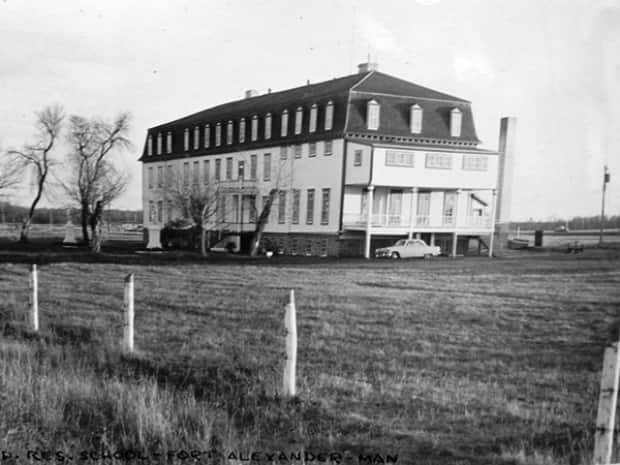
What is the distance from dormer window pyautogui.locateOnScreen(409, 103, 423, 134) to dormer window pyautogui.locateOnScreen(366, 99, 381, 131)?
142 centimetres

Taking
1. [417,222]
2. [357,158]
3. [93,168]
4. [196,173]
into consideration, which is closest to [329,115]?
[357,158]

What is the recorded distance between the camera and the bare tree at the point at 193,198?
9148 millimetres

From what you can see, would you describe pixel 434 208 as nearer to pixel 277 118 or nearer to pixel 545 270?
pixel 277 118

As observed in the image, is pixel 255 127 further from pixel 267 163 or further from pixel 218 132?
pixel 267 163

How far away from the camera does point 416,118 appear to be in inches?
837

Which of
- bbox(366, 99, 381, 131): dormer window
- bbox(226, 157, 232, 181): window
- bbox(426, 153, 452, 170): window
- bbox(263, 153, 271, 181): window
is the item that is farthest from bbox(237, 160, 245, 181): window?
bbox(366, 99, 381, 131): dormer window

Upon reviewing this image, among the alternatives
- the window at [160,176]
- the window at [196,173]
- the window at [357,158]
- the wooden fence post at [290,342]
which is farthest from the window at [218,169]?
the window at [357,158]

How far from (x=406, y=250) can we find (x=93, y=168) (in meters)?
9.87

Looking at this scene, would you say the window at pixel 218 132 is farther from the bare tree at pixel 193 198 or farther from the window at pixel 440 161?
the window at pixel 440 161

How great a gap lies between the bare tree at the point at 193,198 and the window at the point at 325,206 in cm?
919

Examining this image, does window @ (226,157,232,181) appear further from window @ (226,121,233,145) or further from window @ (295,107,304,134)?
window @ (295,107,304,134)

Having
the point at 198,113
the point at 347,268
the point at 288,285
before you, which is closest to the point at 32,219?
the point at 198,113

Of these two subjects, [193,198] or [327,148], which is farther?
[327,148]

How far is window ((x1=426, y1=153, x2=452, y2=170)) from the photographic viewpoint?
19.2 m
